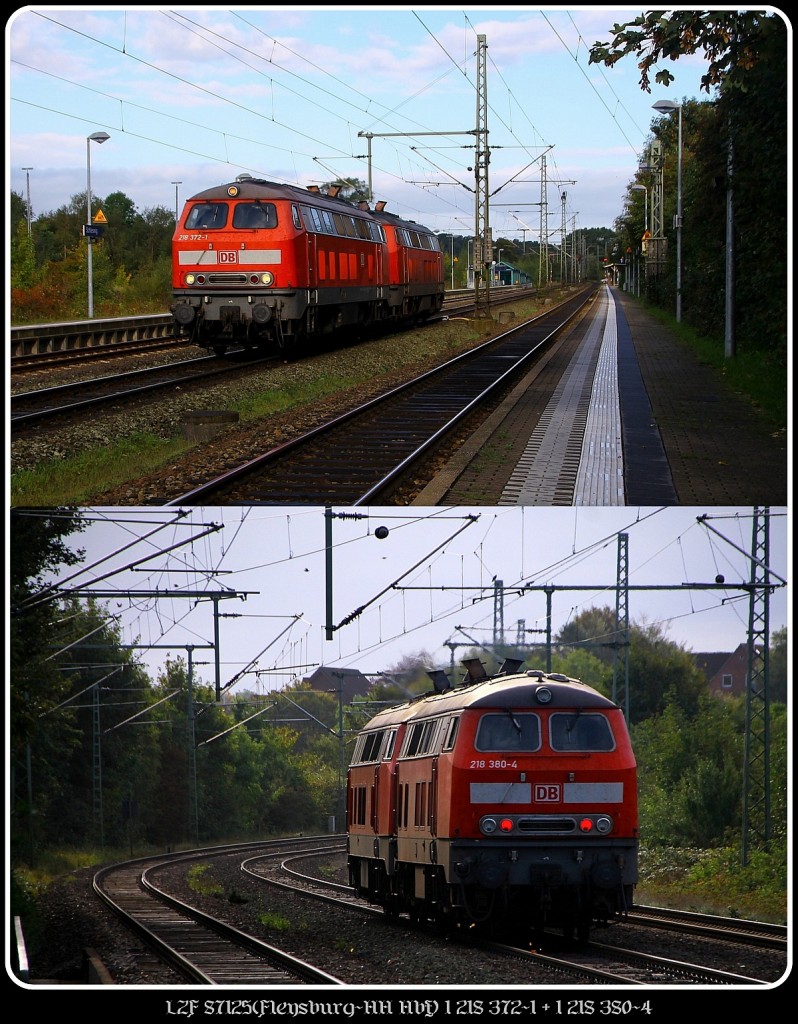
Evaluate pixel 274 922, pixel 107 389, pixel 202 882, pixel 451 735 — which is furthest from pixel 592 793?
pixel 202 882

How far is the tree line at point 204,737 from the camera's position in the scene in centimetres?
1483

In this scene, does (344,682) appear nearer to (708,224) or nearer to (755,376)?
(708,224)

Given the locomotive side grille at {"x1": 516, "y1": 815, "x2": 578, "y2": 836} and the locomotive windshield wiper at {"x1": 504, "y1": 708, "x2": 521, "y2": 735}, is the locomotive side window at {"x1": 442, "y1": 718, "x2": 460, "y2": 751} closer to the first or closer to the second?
the locomotive windshield wiper at {"x1": 504, "y1": 708, "x2": 521, "y2": 735}

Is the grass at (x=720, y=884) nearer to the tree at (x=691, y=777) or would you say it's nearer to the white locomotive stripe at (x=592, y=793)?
the tree at (x=691, y=777)

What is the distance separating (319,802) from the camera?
48.3 metres

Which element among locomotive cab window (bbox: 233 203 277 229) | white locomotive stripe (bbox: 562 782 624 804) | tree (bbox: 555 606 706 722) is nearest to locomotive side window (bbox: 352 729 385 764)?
white locomotive stripe (bbox: 562 782 624 804)

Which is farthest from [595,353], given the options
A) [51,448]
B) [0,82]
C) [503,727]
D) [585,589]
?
[0,82]

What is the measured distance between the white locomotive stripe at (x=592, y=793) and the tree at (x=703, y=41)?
6.69m

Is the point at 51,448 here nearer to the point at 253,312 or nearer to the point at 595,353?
the point at 253,312

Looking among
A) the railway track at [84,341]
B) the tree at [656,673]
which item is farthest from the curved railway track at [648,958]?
the tree at [656,673]

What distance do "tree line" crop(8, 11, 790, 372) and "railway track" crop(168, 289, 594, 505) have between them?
356cm

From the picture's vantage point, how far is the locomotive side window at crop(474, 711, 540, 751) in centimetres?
1171

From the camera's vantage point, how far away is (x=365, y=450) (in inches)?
622

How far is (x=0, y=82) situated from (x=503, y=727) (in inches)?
277
